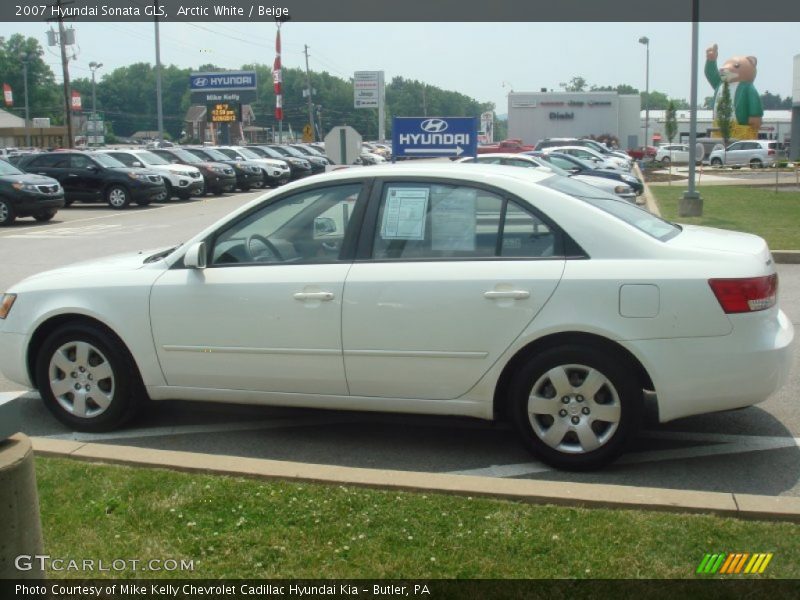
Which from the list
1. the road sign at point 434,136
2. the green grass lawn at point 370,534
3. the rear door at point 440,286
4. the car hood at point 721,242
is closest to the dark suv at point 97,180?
the road sign at point 434,136

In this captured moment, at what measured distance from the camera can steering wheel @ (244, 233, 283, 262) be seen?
18.2ft

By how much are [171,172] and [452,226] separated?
85.2 feet

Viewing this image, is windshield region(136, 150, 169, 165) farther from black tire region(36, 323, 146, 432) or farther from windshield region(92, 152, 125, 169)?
black tire region(36, 323, 146, 432)

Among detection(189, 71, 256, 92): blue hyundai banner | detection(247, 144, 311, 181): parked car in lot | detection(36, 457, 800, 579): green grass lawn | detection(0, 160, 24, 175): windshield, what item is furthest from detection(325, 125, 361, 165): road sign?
detection(189, 71, 256, 92): blue hyundai banner

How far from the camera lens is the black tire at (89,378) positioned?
568 cm

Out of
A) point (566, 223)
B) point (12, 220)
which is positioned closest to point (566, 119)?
point (12, 220)

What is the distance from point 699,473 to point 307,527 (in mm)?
2237

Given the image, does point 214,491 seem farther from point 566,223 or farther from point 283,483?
point 566,223

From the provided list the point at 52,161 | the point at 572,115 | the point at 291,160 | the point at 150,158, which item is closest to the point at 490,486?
the point at 52,161

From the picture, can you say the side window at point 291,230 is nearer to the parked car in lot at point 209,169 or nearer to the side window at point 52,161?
the side window at point 52,161

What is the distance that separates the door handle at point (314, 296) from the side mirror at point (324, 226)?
1.43ft

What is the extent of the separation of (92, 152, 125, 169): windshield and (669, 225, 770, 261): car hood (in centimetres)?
2451

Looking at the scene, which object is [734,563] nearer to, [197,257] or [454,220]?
[454,220]

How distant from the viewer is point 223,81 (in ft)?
226
